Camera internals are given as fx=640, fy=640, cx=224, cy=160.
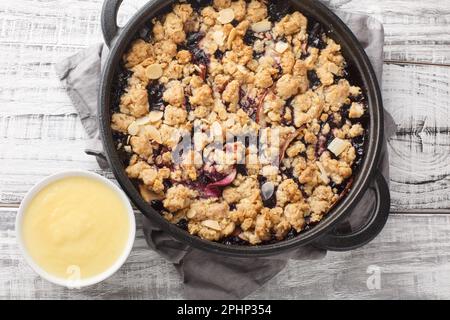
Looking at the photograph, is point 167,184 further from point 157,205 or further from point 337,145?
point 337,145

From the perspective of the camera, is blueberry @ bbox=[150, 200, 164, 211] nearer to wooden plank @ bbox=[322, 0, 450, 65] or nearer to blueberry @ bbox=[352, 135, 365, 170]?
blueberry @ bbox=[352, 135, 365, 170]

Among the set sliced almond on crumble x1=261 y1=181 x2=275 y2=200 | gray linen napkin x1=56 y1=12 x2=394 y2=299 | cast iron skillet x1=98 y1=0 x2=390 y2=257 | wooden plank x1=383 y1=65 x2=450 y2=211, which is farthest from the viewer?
wooden plank x1=383 y1=65 x2=450 y2=211

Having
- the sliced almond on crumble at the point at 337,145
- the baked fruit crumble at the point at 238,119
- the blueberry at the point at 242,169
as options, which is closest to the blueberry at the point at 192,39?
the baked fruit crumble at the point at 238,119

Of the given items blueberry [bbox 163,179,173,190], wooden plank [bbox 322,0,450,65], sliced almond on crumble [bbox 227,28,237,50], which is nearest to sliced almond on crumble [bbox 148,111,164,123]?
blueberry [bbox 163,179,173,190]

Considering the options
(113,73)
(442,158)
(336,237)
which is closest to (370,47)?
(442,158)

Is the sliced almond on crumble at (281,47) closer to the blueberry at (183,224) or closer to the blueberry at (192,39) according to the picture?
the blueberry at (192,39)
